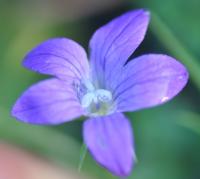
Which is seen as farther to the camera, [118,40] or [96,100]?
[96,100]

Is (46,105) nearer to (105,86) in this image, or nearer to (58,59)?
(58,59)

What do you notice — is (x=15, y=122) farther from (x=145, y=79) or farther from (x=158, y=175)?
(x=145, y=79)

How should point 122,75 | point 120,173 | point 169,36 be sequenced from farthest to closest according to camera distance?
1. point 169,36
2. point 122,75
3. point 120,173

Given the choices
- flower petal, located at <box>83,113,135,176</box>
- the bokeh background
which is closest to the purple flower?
flower petal, located at <box>83,113,135,176</box>

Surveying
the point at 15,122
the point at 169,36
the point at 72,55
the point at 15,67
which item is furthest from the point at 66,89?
the point at 15,67

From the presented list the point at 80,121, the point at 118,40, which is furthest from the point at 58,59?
the point at 80,121

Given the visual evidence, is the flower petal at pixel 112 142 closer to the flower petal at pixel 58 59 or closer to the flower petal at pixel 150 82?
the flower petal at pixel 150 82
